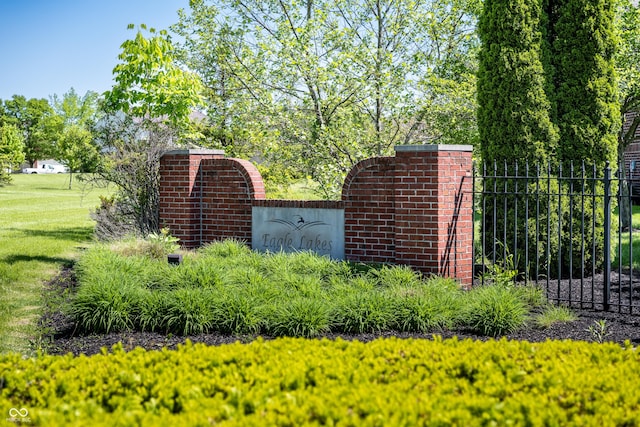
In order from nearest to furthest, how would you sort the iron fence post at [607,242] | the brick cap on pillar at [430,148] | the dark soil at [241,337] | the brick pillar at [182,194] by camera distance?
the dark soil at [241,337], the iron fence post at [607,242], the brick cap on pillar at [430,148], the brick pillar at [182,194]

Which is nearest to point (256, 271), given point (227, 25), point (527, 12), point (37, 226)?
point (527, 12)

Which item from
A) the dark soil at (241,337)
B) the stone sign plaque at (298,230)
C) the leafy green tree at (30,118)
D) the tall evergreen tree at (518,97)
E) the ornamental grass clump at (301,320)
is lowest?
the dark soil at (241,337)

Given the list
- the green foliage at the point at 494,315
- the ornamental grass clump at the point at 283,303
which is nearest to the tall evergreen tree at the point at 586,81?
the ornamental grass clump at the point at 283,303

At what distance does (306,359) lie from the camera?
390 centimetres

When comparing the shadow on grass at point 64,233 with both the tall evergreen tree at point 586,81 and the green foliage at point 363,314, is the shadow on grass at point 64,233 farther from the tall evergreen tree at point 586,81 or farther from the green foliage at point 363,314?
the tall evergreen tree at point 586,81

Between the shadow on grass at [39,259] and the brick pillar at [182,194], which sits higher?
the brick pillar at [182,194]

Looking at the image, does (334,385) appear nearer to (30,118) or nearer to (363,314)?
(363,314)

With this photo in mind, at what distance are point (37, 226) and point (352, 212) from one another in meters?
12.7

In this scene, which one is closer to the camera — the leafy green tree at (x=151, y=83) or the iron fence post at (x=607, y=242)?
the iron fence post at (x=607, y=242)

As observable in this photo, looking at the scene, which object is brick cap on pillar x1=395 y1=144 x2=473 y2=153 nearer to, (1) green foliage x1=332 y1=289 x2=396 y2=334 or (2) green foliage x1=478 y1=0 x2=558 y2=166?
(2) green foliage x1=478 y1=0 x2=558 y2=166

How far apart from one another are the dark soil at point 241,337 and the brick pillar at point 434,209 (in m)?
1.83

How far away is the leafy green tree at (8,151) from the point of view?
4206 centimetres

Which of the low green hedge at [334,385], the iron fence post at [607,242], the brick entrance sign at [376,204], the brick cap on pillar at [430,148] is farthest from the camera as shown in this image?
the brick entrance sign at [376,204]

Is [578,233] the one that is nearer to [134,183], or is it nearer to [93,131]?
[134,183]
